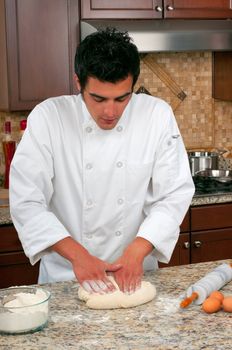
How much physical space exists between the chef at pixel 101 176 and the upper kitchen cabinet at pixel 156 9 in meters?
1.23

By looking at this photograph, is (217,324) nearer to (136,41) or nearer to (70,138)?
(70,138)

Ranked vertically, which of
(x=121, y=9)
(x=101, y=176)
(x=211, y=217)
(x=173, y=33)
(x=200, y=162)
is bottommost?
(x=211, y=217)

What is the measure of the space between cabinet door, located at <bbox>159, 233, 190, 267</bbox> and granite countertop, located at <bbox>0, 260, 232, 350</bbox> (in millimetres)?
1481

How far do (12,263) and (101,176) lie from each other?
1108mm

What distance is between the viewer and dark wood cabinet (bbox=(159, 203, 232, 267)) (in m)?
3.23

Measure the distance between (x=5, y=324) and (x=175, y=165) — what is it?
0.82m

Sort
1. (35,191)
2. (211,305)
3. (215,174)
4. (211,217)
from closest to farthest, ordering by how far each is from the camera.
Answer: (211,305)
(35,191)
(211,217)
(215,174)

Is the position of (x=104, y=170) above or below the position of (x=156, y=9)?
below

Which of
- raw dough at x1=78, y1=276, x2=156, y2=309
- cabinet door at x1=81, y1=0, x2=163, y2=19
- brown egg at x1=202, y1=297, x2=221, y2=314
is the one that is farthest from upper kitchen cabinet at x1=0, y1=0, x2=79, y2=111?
brown egg at x1=202, y1=297, x2=221, y2=314

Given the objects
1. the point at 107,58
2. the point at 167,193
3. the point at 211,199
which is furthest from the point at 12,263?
the point at 107,58

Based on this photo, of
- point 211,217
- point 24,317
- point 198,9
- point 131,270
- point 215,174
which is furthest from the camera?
point 215,174

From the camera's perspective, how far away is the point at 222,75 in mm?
3840

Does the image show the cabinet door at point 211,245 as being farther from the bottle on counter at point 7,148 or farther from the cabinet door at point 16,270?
the bottle on counter at point 7,148

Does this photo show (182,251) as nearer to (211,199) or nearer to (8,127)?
(211,199)
